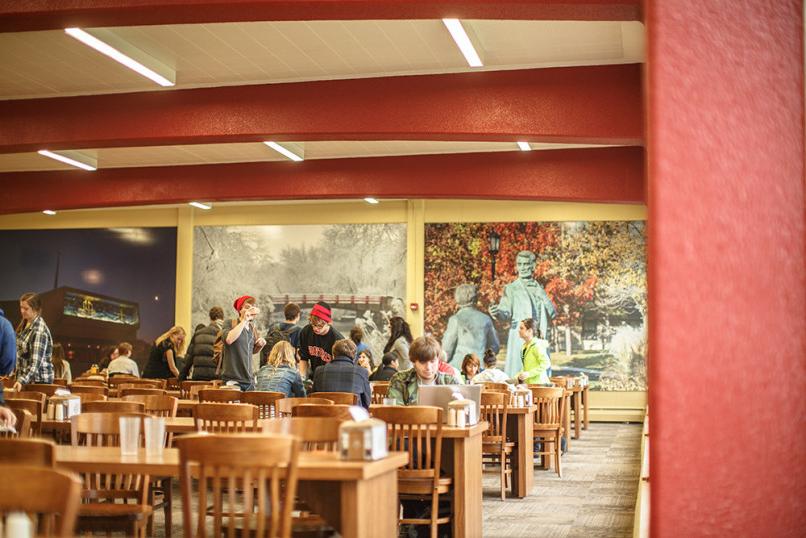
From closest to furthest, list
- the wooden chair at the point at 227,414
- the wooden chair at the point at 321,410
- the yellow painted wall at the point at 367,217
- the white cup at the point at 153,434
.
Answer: the white cup at the point at 153,434 → the wooden chair at the point at 227,414 → the wooden chair at the point at 321,410 → the yellow painted wall at the point at 367,217

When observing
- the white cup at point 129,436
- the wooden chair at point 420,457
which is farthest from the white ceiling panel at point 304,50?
the white cup at point 129,436

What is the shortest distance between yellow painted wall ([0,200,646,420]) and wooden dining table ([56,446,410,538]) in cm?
1308

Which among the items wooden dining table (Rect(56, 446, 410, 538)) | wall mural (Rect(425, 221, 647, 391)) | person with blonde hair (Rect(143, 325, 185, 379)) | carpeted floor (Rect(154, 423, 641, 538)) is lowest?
carpeted floor (Rect(154, 423, 641, 538))

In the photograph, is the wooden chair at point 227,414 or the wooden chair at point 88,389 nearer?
the wooden chair at point 227,414

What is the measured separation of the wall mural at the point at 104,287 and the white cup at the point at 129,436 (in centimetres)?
1453

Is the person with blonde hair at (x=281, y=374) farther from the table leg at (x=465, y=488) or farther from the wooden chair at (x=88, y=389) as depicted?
the table leg at (x=465, y=488)

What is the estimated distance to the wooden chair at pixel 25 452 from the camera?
3.68 metres

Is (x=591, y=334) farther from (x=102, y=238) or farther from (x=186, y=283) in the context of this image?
(x=102, y=238)

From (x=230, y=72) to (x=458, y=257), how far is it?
8474mm

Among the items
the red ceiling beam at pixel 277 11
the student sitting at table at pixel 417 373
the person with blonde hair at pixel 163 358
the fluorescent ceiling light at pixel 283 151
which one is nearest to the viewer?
the red ceiling beam at pixel 277 11

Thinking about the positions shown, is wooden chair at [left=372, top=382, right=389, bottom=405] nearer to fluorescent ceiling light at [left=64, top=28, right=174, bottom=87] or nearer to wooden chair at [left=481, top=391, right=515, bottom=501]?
wooden chair at [left=481, top=391, right=515, bottom=501]

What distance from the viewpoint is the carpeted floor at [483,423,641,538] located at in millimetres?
7336

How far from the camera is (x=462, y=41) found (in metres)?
8.23

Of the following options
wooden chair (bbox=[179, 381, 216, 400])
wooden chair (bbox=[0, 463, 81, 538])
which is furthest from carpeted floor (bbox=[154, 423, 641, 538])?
wooden chair (bbox=[0, 463, 81, 538])
